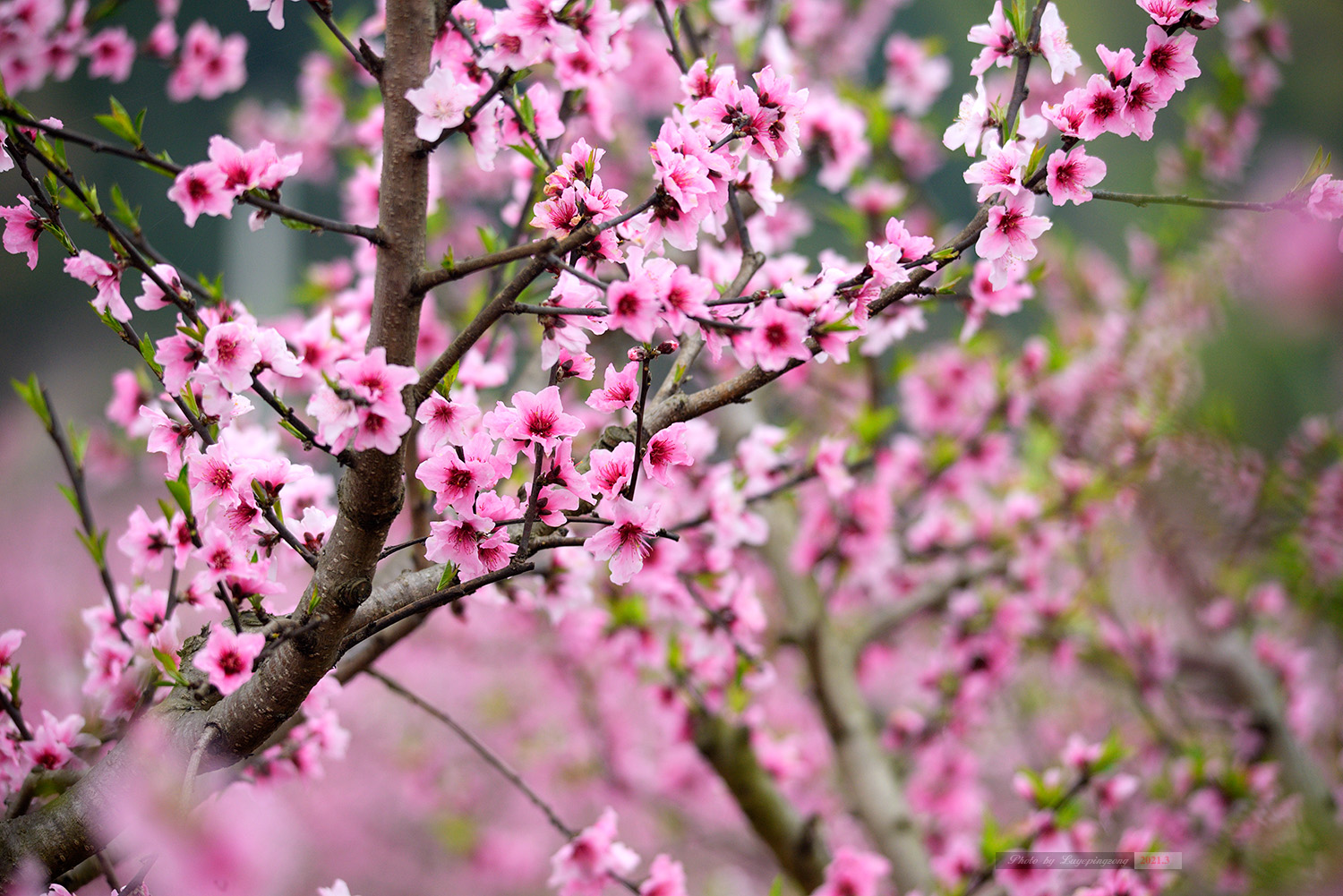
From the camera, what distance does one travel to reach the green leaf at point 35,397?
1.52 meters

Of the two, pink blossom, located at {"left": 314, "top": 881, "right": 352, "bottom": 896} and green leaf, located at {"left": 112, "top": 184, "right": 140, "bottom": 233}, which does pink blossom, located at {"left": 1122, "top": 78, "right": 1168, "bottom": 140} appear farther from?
pink blossom, located at {"left": 314, "top": 881, "right": 352, "bottom": 896}

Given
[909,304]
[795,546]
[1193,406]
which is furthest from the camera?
[795,546]

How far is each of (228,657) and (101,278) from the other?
0.58 meters

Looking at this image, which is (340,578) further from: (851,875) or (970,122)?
(851,875)

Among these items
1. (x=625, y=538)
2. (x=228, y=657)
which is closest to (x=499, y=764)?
(x=228, y=657)

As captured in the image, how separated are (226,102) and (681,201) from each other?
9632 mm

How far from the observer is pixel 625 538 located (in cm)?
117

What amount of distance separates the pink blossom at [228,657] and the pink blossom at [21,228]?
618mm

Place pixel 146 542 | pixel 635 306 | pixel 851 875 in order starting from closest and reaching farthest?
pixel 635 306 < pixel 146 542 < pixel 851 875

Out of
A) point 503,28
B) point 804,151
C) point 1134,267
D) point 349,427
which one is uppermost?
point 1134,267

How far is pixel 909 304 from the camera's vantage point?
1.64m

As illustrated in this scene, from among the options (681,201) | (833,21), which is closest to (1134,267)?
(833,21)

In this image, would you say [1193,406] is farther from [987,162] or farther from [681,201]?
[681,201]

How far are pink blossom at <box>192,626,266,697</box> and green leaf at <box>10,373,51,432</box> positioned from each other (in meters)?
0.68
